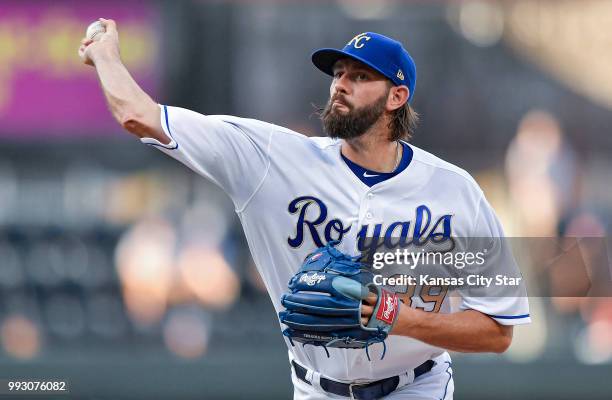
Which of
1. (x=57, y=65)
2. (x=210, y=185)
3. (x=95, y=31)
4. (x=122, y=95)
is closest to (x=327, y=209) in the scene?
(x=122, y=95)

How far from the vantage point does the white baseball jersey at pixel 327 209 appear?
12.2ft

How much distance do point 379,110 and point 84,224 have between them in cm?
476

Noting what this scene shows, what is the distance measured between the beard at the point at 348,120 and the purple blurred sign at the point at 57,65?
5.39 meters

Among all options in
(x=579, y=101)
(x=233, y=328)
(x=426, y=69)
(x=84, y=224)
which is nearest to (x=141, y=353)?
(x=233, y=328)

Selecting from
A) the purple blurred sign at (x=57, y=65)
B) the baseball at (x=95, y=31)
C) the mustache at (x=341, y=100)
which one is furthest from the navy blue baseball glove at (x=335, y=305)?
the purple blurred sign at (x=57, y=65)

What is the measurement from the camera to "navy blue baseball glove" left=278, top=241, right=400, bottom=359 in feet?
11.0

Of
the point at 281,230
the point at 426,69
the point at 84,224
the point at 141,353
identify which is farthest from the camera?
the point at 426,69

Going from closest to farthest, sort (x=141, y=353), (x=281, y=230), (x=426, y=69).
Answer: (x=281, y=230), (x=141, y=353), (x=426, y=69)

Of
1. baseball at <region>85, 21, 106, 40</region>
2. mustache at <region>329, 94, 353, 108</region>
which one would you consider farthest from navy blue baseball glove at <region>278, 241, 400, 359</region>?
baseball at <region>85, 21, 106, 40</region>

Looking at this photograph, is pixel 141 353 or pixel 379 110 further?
pixel 141 353

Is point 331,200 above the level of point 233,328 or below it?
above

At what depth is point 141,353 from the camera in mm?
7172

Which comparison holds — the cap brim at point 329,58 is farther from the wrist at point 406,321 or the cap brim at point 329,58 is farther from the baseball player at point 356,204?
the wrist at point 406,321

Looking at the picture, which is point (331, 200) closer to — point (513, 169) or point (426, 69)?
point (513, 169)
